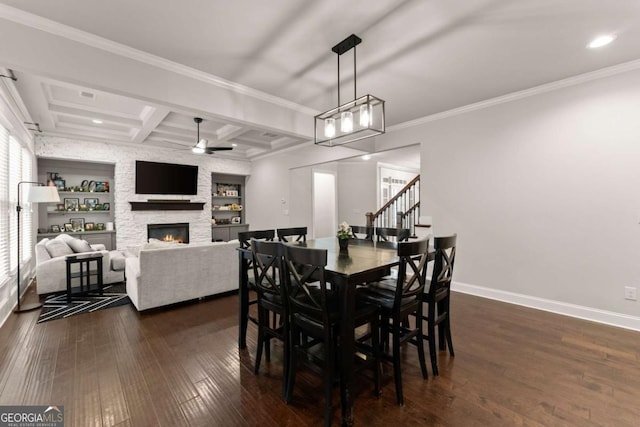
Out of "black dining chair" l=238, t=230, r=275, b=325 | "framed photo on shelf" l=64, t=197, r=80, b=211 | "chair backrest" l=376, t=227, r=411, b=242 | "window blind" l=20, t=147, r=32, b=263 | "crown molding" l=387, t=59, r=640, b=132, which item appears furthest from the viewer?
"framed photo on shelf" l=64, t=197, r=80, b=211

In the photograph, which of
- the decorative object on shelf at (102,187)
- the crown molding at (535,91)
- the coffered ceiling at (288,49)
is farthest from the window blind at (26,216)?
the crown molding at (535,91)

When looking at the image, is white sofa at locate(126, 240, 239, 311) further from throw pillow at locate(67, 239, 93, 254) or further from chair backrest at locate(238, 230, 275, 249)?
throw pillow at locate(67, 239, 93, 254)

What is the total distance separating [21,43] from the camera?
6.90ft

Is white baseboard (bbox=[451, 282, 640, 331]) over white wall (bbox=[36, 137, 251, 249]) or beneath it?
beneath

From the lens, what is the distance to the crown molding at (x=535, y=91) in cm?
297

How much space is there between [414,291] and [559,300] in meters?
2.67

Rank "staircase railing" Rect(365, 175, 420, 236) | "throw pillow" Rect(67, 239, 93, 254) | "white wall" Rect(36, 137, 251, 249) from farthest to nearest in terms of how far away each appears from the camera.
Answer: "staircase railing" Rect(365, 175, 420, 236), "white wall" Rect(36, 137, 251, 249), "throw pillow" Rect(67, 239, 93, 254)

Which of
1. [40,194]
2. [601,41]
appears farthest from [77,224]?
[601,41]

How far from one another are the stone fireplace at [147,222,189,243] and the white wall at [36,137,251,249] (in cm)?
10

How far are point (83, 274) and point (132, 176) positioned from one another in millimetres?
2707

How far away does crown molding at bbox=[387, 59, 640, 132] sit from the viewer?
9.76 feet

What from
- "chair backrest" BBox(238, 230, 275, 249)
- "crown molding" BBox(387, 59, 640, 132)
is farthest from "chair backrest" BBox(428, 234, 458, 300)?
"crown molding" BBox(387, 59, 640, 132)

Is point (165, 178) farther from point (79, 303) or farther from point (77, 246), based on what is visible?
point (79, 303)

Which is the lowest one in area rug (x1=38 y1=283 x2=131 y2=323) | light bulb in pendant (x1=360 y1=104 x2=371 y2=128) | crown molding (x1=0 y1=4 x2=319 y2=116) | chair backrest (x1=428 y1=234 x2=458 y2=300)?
area rug (x1=38 y1=283 x2=131 y2=323)
